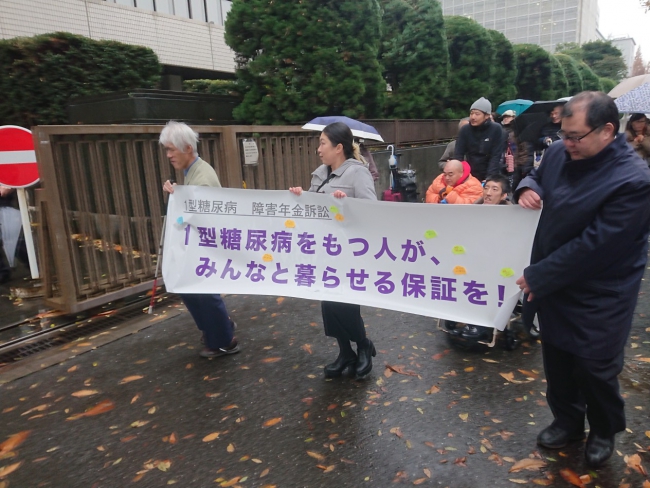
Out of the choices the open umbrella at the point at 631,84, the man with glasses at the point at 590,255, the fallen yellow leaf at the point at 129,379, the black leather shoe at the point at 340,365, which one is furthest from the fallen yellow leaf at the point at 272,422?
the open umbrella at the point at 631,84

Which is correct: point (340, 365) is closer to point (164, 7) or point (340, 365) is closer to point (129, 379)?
point (129, 379)

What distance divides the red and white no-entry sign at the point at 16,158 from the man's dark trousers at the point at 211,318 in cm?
276

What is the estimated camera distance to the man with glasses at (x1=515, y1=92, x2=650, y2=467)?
235 cm

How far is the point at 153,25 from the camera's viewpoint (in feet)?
53.9

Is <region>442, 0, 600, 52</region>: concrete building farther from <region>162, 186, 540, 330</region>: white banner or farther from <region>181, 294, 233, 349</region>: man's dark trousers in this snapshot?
Answer: <region>181, 294, 233, 349</region>: man's dark trousers

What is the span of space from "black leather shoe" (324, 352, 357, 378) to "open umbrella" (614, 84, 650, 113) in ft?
13.5

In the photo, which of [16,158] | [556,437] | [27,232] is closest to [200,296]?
[556,437]

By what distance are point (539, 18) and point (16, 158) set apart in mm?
103327

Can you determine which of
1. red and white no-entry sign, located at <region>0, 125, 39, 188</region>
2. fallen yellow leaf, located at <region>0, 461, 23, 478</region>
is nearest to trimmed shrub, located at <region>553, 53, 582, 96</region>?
red and white no-entry sign, located at <region>0, 125, 39, 188</region>

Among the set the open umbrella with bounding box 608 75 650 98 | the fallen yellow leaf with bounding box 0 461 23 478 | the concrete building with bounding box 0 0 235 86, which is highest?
the concrete building with bounding box 0 0 235 86

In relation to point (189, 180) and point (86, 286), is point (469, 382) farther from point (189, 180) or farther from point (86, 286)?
point (86, 286)

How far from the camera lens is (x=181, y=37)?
56.9 feet

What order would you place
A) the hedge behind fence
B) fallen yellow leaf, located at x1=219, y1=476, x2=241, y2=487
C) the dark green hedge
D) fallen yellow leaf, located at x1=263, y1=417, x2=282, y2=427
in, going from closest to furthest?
1. fallen yellow leaf, located at x1=219, y1=476, x2=241, y2=487
2. fallen yellow leaf, located at x1=263, y1=417, x2=282, y2=427
3. the hedge behind fence
4. the dark green hedge

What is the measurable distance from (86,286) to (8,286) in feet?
5.83
